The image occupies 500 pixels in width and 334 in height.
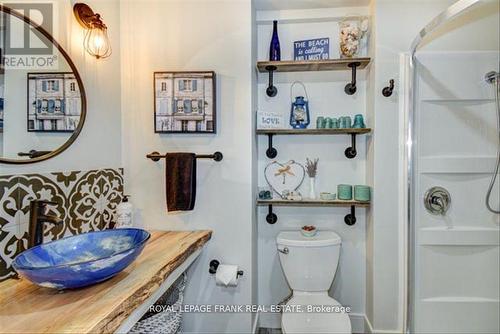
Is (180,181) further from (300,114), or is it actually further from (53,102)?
(300,114)

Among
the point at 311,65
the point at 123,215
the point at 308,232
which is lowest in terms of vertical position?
the point at 308,232

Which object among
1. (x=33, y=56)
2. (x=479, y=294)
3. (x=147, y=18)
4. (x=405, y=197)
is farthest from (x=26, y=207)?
(x=479, y=294)

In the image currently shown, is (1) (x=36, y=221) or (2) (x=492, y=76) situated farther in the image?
(2) (x=492, y=76)

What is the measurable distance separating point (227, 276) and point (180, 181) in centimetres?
61

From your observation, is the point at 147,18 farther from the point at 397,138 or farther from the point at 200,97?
the point at 397,138

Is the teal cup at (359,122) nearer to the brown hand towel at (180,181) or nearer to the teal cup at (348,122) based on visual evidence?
the teal cup at (348,122)

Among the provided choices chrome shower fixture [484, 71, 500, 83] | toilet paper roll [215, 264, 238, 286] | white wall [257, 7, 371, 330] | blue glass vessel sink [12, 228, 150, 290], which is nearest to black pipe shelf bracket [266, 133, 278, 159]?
white wall [257, 7, 371, 330]

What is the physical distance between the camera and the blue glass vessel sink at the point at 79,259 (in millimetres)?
854

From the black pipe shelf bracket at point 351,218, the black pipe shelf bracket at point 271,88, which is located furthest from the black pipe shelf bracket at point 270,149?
the black pipe shelf bracket at point 351,218

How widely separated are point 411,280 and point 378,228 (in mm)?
360

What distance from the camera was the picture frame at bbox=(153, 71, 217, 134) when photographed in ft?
5.70

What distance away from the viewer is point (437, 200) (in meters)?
1.78

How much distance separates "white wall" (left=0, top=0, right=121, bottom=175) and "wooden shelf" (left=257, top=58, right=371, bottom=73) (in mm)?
919

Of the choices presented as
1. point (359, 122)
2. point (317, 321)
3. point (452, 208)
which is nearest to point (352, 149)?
point (359, 122)
